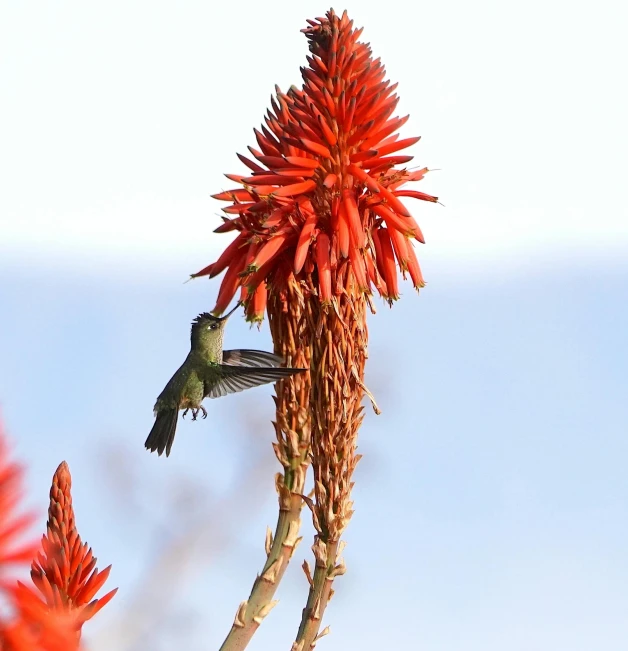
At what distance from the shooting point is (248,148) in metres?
4.70

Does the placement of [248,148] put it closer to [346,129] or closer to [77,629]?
[346,129]

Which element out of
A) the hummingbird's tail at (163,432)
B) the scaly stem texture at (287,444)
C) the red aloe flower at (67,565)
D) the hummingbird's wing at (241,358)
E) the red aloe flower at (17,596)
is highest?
the hummingbird's wing at (241,358)

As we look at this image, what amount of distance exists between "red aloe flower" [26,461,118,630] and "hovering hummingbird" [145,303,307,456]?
2.30 metres

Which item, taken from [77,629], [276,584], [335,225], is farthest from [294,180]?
[77,629]

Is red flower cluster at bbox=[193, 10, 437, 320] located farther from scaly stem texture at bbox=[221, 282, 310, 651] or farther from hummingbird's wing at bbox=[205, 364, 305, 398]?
hummingbird's wing at bbox=[205, 364, 305, 398]

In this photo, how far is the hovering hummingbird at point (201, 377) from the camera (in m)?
5.91

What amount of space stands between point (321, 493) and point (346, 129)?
5.13 feet

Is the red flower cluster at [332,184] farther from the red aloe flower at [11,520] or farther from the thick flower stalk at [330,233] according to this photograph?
the red aloe flower at [11,520]

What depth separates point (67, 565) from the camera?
3266mm

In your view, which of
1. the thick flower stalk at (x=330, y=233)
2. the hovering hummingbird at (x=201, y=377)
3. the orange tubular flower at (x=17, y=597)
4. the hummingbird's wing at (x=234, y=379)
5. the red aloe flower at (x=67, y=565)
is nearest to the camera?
the orange tubular flower at (x=17, y=597)

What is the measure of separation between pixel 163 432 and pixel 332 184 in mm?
2404

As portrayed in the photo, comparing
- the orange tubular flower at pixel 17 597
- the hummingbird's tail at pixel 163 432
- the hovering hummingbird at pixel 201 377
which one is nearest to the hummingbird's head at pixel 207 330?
the hovering hummingbird at pixel 201 377

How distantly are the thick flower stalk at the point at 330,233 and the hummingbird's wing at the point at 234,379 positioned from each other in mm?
664

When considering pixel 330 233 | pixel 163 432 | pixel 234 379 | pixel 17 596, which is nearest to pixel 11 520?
pixel 17 596
